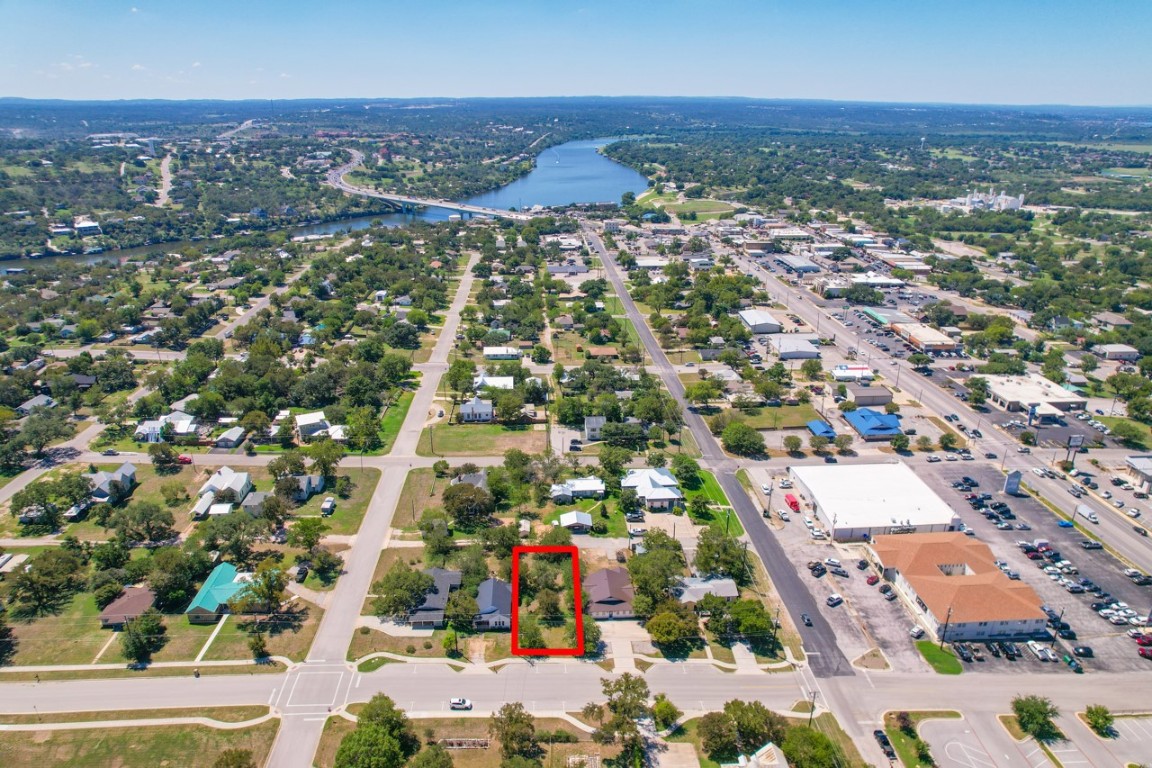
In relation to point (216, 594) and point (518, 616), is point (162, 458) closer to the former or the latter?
point (216, 594)

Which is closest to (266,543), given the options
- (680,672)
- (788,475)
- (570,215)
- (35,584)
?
(35,584)

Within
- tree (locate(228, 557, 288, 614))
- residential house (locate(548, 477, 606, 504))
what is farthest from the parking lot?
tree (locate(228, 557, 288, 614))

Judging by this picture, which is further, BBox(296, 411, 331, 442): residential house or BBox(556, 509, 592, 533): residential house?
BBox(296, 411, 331, 442): residential house

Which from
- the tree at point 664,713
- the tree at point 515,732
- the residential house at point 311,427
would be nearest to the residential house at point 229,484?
the residential house at point 311,427

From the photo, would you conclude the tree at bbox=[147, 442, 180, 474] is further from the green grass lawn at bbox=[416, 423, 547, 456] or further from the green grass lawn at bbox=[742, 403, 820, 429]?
the green grass lawn at bbox=[742, 403, 820, 429]

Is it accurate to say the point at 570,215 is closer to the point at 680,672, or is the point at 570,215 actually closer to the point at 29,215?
the point at 29,215

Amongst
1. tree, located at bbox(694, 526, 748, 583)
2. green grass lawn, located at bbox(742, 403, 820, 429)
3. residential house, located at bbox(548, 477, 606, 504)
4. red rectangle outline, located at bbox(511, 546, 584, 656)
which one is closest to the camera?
red rectangle outline, located at bbox(511, 546, 584, 656)
